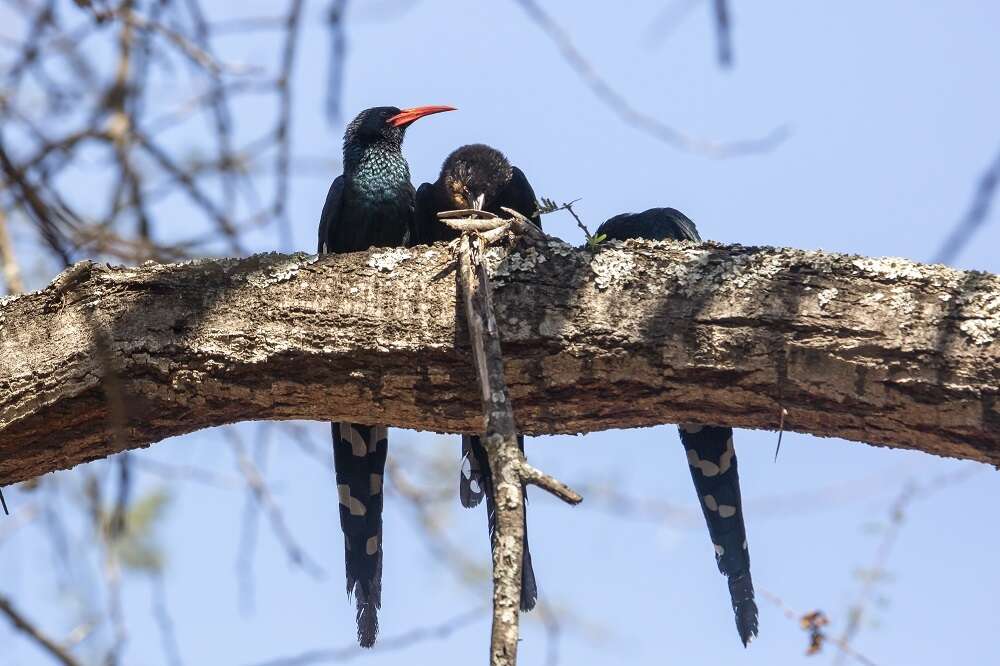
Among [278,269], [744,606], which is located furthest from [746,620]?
[278,269]

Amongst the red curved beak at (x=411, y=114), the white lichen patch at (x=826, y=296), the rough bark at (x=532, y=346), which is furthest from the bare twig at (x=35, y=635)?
the red curved beak at (x=411, y=114)

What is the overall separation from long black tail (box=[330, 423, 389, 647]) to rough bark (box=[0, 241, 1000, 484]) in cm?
110

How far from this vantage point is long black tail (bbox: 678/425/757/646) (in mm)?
4125

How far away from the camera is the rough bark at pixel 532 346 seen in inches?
116

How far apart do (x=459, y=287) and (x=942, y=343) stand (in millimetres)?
1252

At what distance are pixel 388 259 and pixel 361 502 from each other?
1364 millimetres

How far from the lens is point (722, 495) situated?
428 centimetres

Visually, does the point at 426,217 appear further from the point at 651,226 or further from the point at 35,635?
the point at 35,635

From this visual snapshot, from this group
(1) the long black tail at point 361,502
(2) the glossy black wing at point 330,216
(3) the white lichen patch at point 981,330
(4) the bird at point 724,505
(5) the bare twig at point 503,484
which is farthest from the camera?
(2) the glossy black wing at point 330,216

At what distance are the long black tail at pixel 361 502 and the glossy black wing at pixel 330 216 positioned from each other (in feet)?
3.71

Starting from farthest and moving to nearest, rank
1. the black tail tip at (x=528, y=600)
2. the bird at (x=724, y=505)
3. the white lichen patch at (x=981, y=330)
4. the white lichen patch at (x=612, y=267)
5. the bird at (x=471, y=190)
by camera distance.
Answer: the bird at (x=471, y=190), the bird at (x=724, y=505), the black tail tip at (x=528, y=600), the white lichen patch at (x=612, y=267), the white lichen patch at (x=981, y=330)

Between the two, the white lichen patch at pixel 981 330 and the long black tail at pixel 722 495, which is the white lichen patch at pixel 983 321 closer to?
the white lichen patch at pixel 981 330

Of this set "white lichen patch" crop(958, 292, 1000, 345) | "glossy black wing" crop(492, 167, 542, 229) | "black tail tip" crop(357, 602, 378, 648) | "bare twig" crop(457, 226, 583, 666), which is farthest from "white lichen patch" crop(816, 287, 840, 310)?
"glossy black wing" crop(492, 167, 542, 229)

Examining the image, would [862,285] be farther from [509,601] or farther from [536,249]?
[509,601]
